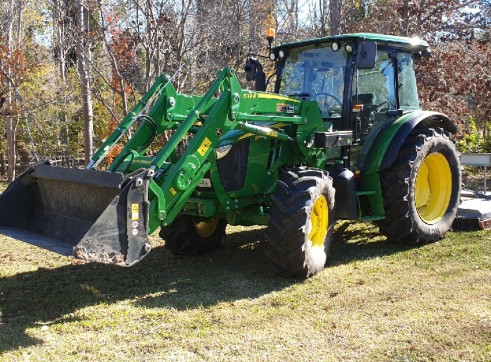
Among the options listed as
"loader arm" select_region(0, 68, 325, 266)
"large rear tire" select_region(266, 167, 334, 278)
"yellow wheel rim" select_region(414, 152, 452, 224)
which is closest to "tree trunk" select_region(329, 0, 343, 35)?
"yellow wheel rim" select_region(414, 152, 452, 224)

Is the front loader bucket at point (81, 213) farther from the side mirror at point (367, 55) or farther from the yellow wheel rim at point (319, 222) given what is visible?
the side mirror at point (367, 55)

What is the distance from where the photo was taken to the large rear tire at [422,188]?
21.2ft

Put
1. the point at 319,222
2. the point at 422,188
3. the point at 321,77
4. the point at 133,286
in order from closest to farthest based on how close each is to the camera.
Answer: the point at 133,286 < the point at 319,222 < the point at 321,77 < the point at 422,188

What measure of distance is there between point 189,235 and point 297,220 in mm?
1761

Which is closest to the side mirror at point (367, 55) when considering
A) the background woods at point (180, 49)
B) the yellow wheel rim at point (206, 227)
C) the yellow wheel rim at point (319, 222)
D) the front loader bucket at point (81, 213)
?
the yellow wheel rim at point (319, 222)

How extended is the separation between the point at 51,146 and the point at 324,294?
13248 millimetres

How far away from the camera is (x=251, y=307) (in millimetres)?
4895

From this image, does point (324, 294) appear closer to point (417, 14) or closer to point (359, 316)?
point (359, 316)

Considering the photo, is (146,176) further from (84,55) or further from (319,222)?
(84,55)

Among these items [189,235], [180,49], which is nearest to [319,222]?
[189,235]

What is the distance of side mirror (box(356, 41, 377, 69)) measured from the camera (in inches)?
234

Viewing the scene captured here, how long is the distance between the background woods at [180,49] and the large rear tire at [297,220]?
4.62 m

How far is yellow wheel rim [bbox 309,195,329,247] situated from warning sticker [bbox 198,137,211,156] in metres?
1.27

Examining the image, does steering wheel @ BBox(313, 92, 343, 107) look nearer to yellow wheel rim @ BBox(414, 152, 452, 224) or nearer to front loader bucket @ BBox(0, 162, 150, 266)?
yellow wheel rim @ BBox(414, 152, 452, 224)
